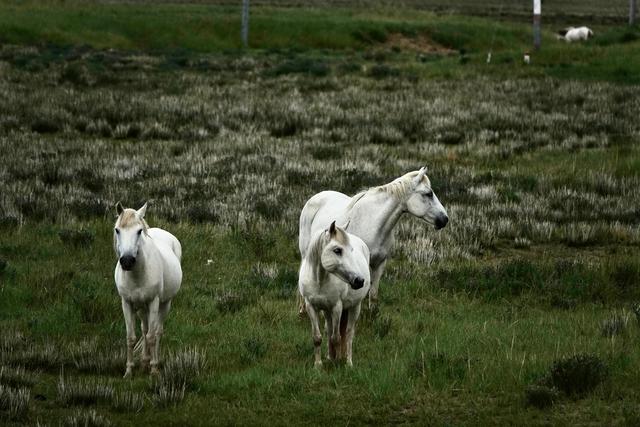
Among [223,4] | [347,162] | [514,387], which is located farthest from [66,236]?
[223,4]

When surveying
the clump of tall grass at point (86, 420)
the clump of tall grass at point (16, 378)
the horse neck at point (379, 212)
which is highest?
the horse neck at point (379, 212)

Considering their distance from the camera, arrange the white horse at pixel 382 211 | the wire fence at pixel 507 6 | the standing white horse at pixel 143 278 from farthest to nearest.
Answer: the wire fence at pixel 507 6 → the white horse at pixel 382 211 → the standing white horse at pixel 143 278

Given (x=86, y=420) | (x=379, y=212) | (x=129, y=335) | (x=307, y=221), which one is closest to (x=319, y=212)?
(x=307, y=221)

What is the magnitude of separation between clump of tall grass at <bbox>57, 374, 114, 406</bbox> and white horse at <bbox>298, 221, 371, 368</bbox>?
1.76 m

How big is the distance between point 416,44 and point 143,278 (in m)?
48.3

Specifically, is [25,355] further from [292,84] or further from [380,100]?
[292,84]

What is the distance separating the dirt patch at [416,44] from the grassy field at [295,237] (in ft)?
53.1

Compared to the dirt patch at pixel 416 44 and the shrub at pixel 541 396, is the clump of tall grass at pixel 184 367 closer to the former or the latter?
the shrub at pixel 541 396

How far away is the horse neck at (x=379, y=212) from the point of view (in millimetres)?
10523

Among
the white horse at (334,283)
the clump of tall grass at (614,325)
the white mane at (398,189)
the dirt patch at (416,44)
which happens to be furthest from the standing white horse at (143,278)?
the dirt patch at (416,44)

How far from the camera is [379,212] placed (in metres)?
10.6

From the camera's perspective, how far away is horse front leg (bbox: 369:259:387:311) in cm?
1084

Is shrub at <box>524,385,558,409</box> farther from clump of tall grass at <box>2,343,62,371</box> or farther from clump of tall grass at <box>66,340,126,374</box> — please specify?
clump of tall grass at <box>2,343,62,371</box>

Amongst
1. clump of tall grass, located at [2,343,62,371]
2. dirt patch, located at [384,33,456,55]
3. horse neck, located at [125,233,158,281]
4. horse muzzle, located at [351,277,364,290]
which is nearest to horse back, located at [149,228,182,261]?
horse neck, located at [125,233,158,281]
